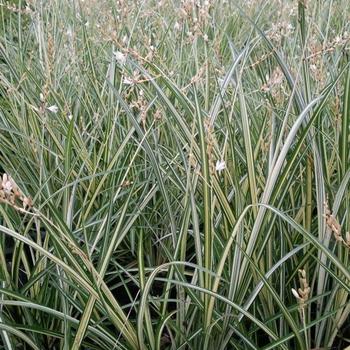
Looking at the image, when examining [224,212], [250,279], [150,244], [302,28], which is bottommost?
[150,244]

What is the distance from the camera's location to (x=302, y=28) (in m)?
1.40

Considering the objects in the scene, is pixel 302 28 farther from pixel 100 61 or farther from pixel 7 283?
pixel 100 61

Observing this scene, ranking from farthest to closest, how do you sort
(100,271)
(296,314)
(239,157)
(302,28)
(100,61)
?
1. (100,61)
2. (239,157)
3. (302,28)
4. (296,314)
5. (100,271)

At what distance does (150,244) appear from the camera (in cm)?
160

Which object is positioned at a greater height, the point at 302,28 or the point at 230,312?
the point at 302,28

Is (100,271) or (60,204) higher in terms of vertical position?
(100,271)

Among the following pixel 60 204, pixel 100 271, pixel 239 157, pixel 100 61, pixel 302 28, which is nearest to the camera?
pixel 100 271

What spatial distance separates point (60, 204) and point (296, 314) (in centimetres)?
73

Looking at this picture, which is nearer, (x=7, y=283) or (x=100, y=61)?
(x=7, y=283)

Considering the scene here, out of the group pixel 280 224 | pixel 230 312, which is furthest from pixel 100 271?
Result: pixel 280 224

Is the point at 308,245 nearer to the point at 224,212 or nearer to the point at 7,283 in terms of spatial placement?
the point at 224,212

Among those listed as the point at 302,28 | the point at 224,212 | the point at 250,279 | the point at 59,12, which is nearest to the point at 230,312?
the point at 250,279

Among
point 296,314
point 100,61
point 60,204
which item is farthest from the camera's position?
point 100,61

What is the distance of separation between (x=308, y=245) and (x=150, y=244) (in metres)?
0.45
